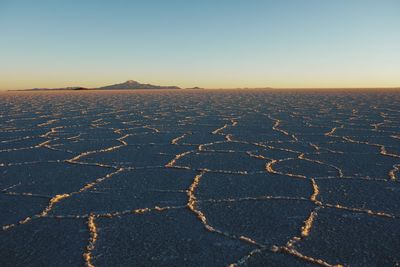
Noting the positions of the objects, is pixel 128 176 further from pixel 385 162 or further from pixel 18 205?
pixel 385 162

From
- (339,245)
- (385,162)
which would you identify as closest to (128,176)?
(339,245)

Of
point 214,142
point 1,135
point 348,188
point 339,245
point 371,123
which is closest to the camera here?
point 339,245

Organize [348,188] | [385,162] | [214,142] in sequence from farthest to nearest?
[214,142]
[385,162]
[348,188]

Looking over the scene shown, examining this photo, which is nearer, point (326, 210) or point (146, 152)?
point (326, 210)

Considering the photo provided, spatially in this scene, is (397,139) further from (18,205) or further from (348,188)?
(18,205)

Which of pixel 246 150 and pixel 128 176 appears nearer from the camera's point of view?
pixel 128 176

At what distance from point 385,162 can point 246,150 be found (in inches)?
36.0

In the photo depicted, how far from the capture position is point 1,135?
12.7 ft

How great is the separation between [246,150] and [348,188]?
1079 millimetres

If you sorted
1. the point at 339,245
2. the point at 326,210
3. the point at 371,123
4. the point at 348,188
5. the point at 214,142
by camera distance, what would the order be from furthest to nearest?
the point at 371,123 < the point at 214,142 < the point at 348,188 < the point at 326,210 < the point at 339,245

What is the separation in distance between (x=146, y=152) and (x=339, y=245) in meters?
1.81

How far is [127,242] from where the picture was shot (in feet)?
4.49

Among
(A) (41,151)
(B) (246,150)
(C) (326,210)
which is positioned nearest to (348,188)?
(C) (326,210)

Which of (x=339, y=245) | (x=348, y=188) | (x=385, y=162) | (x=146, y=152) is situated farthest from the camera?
(x=146, y=152)
